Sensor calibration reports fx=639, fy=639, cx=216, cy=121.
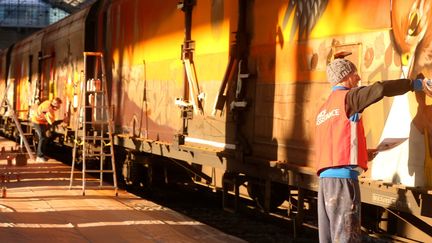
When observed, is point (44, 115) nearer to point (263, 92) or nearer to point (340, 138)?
point (263, 92)

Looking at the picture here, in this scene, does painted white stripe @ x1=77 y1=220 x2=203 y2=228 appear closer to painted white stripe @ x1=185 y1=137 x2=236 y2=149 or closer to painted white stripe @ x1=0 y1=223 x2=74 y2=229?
painted white stripe @ x1=0 y1=223 x2=74 y2=229

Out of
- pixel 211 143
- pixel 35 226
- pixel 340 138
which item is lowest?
pixel 35 226

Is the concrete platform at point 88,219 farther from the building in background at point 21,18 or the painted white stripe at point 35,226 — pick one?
the building in background at point 21,18

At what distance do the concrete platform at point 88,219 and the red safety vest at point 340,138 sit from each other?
2540 millimetres

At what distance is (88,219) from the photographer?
7.60m

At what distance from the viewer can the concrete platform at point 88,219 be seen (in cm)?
665

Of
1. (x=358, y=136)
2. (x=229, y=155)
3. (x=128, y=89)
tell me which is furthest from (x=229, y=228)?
(x=358, y=136)

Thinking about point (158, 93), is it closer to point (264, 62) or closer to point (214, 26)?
point (214, 26)

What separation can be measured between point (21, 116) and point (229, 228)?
1550cm

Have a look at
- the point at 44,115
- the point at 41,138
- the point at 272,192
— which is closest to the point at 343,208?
the point at 272,192

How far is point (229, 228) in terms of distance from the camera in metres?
9.24

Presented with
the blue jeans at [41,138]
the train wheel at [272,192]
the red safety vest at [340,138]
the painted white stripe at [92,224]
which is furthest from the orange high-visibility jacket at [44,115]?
the red safety vest at [340,138]

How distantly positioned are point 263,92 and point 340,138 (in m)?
2.94

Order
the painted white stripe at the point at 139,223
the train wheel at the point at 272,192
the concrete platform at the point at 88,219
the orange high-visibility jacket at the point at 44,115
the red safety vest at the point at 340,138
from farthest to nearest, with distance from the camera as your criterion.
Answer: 1. the orange high-visibility jacket at the point at 44,115
2. the train wheel at the point at 272,192
3. the painted white stripe at the point at 139,223
4. the concrete platform at the point at 88,219
5. the red safety vest at the point at 340,138
